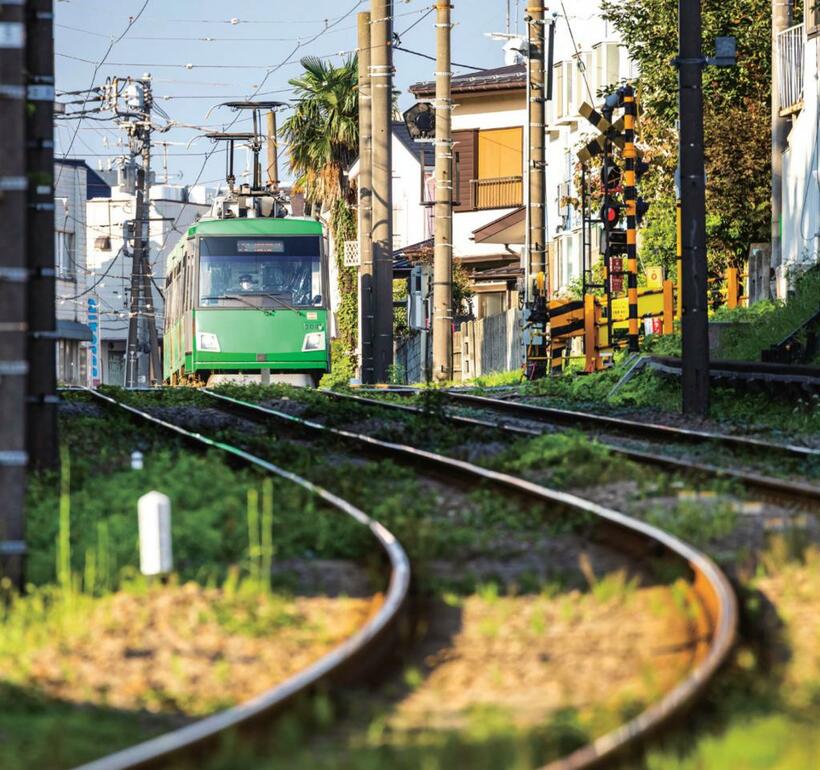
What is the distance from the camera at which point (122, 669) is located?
24.0 feet

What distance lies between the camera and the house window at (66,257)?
81.1 m

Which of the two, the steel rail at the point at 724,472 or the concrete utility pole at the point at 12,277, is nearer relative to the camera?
the concrete utility pole at the point at 12,277

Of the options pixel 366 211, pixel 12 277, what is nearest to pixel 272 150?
pixel 366 211

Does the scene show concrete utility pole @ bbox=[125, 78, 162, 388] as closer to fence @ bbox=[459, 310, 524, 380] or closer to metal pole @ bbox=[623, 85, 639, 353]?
fence @ bbox=[459, 310, 524, 380]

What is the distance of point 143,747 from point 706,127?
36.0m

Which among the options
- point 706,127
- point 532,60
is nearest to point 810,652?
point 532,60

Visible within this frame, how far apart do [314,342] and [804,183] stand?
380 inches

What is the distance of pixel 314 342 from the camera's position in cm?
3369

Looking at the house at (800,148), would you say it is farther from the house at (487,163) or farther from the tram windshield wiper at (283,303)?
the house at (487,163)

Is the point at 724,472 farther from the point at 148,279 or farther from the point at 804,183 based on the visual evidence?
the point at 148,279

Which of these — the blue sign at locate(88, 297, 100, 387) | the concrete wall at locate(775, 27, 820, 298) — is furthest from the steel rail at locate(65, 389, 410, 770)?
the blue sign at locate(88, 297, 100, 387)

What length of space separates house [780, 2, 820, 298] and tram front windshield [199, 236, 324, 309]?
8522mm

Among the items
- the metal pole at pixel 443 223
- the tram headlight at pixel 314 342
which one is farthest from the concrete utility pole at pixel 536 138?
the tram headlight at pixel 314 342

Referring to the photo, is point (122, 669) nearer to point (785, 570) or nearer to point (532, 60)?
point (785, 570)
